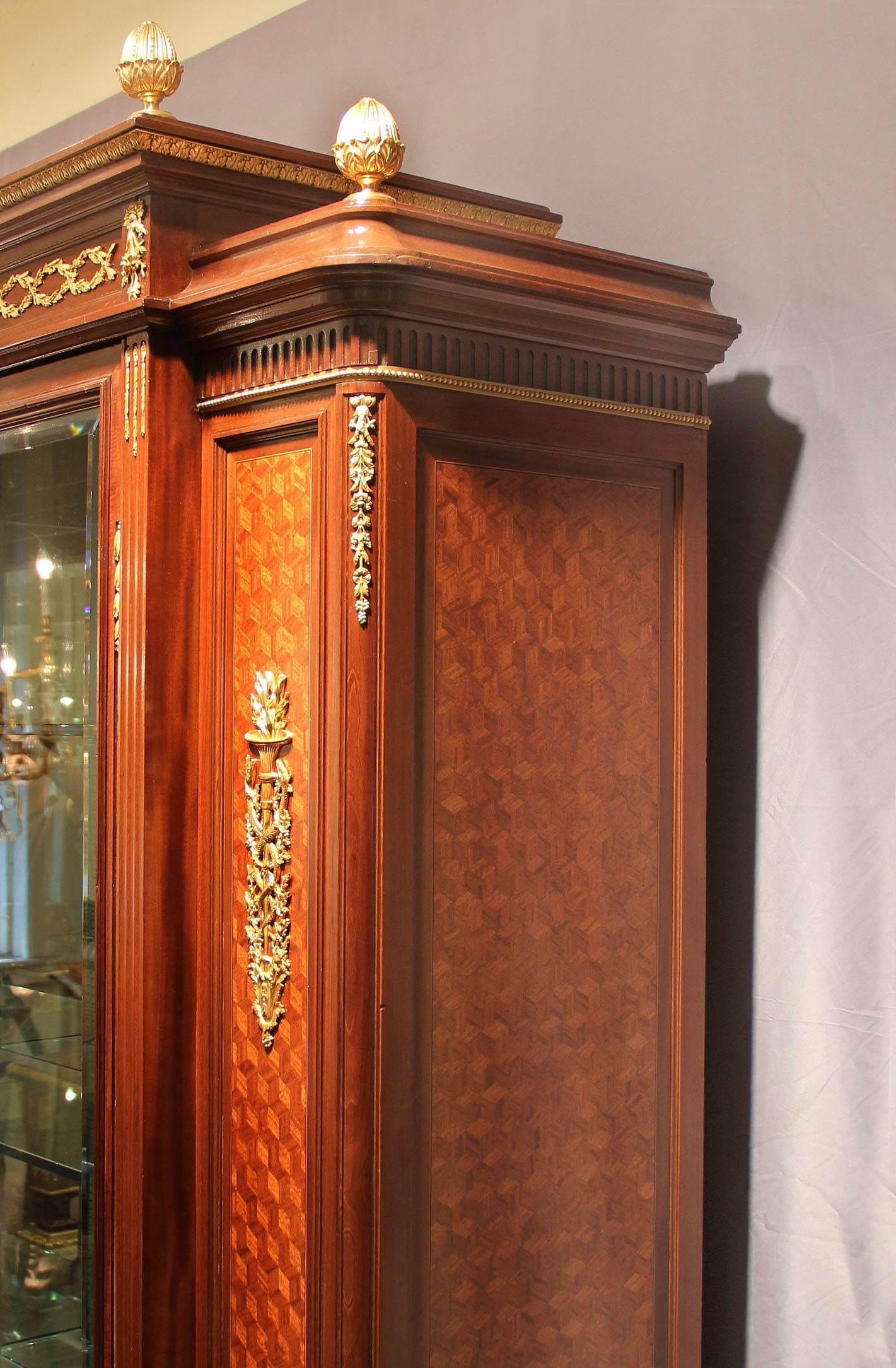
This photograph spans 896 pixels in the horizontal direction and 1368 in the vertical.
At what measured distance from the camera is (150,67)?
1532 mm

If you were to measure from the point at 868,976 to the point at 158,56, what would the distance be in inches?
51.8

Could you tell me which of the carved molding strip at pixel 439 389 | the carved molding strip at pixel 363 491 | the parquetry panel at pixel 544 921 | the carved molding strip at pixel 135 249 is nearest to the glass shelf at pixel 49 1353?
the parquetry panel at pixel 544 921

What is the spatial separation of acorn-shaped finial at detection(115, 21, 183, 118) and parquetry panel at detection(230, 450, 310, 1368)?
1.42ft

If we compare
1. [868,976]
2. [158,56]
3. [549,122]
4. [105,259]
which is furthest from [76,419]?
[868,976]

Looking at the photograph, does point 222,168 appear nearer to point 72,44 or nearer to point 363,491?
point 363,491

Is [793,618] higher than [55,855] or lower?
higher

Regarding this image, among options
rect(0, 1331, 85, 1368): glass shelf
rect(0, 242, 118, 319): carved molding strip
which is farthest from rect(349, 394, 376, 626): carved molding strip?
rect(0, 1331, 85, 1368): glass shelf

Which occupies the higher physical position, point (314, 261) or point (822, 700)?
point (314, 261)

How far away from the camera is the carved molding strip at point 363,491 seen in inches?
52.5

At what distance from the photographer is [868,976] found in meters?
1.61

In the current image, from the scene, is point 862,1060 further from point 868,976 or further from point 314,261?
point 314,261

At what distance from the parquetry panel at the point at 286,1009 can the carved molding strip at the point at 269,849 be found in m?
0.01

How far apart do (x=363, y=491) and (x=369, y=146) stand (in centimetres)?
34

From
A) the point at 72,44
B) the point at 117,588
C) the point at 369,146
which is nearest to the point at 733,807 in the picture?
the point at 117,588
